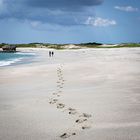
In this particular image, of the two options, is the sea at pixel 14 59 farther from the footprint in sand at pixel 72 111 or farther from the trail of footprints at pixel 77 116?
the footprint in sand at pixel 72 111

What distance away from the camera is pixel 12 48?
11612cm

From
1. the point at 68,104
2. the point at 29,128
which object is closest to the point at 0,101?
the point at 68,104

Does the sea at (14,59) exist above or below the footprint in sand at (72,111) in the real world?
below

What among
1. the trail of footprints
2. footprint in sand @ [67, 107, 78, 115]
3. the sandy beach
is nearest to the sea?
the sandy beach

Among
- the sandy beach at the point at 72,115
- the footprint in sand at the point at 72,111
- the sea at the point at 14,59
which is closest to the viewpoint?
the sandy beach at the point at 72,115

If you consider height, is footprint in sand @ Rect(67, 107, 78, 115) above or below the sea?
above

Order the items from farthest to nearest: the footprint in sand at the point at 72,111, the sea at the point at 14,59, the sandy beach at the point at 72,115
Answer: the sea at the point at 14,59, the footprint in sand at the point at 72,111, the sandy beach at the point at 72,115

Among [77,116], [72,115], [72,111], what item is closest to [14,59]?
[72,111]

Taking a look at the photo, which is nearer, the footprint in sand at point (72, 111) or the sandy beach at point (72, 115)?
the sandy beach at point (72, 115)

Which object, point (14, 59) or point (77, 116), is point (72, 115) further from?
point (14, 59)

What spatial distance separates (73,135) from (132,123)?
164 centimetres

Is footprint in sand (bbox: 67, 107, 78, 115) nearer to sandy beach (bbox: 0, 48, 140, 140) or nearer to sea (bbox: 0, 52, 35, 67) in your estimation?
sandy beach (bbox: 0, 48, 140, 140)

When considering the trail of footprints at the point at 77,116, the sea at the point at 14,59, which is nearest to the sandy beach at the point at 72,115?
the trail of footprints at the point at 77,116

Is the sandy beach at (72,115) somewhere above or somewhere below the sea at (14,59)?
above
